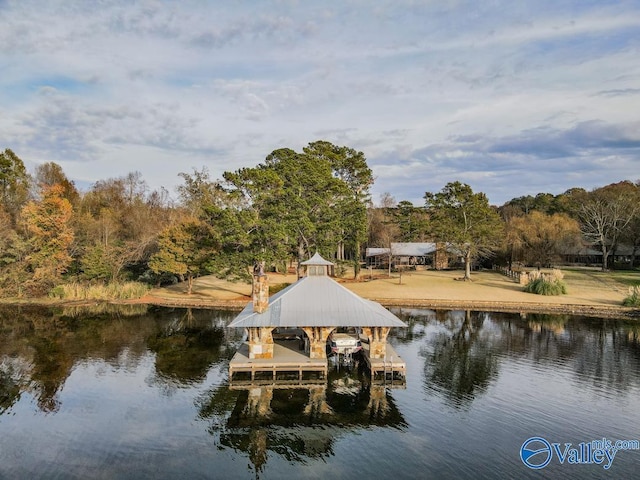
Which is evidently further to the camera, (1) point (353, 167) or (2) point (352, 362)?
(1) point (353, 167)

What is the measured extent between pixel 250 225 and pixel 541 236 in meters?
44.2

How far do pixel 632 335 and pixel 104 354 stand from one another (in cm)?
3677

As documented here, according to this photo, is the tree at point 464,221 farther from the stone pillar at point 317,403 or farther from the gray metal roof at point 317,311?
the stone pillar at point 317,403

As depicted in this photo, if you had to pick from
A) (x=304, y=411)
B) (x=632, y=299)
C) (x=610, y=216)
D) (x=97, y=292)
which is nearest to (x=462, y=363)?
(x=304, y=411)

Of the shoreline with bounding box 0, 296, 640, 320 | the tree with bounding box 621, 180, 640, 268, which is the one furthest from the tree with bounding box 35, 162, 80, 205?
the tree with bounding box 621, 180, 640, 268

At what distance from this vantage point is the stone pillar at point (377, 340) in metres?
23.4

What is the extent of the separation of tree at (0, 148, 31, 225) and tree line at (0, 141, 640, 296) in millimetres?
165

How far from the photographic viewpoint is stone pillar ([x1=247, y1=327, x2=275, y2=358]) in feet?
75.2

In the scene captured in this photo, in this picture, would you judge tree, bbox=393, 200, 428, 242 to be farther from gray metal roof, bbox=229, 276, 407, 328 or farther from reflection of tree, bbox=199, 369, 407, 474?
reflection of tree, bbox=199, 369, 407, 474

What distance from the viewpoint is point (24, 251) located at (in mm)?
46625

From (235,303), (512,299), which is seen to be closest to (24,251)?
(235,303)

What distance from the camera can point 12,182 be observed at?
6444cm

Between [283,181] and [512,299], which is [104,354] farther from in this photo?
[512,299]

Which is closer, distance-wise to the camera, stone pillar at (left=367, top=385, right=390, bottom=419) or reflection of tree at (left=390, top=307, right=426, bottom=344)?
stone pillar at (left=367, top=385, right=390, bottom=419)
